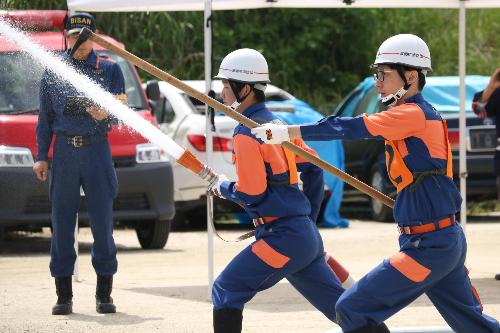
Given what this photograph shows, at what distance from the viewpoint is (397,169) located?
6945mm

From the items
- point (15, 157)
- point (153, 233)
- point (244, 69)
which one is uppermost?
point (244, 69)

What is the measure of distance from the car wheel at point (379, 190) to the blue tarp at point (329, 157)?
1.53 feet

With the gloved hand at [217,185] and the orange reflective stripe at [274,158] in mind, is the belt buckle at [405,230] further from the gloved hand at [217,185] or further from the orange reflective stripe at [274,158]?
the gloved hand at [217,185]

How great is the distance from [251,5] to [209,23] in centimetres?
87

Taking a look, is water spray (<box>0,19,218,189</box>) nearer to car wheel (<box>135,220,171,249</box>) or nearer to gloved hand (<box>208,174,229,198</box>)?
gloved hand (<box>208,174,229,198</box>)

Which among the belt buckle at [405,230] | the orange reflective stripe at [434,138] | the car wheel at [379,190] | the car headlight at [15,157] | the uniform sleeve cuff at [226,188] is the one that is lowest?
the car wheel at [379,190]

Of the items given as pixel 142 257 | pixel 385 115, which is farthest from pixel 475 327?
pixel 142 257

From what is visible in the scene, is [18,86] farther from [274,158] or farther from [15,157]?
[274,158]

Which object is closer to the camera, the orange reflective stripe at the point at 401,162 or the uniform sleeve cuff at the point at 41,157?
the orange reflective stripe at the point at 401,162

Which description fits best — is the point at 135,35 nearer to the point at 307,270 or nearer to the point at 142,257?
the point at 142,257

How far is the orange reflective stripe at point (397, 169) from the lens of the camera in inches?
272

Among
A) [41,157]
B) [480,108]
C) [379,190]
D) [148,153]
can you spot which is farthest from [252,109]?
[379,190]

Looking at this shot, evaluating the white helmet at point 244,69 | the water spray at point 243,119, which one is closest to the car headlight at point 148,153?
the white helmet at point 244,69

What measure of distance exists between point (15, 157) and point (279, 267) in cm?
691
